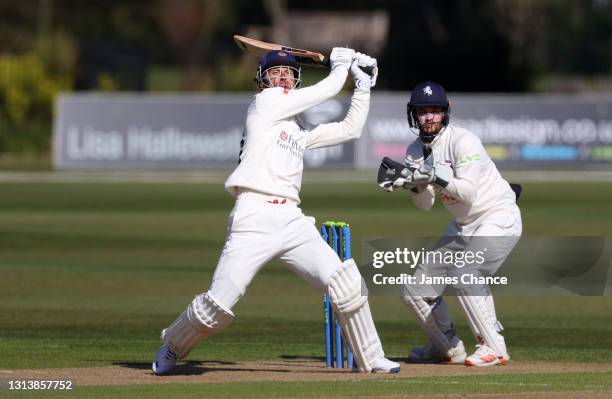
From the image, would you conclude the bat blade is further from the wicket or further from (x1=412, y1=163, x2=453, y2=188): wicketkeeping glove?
the wicket

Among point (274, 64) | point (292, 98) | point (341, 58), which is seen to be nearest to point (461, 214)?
point (341, 58)

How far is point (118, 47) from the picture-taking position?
48969 mm

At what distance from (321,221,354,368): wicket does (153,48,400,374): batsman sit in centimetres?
60

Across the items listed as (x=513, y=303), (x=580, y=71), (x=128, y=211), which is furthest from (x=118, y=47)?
(x=513, y=303)

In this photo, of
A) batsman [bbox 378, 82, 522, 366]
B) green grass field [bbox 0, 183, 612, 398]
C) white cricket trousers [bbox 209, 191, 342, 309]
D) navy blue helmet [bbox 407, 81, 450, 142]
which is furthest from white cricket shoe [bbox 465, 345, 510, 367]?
navy blue helmet [bbox 407, 81, 450, 142]

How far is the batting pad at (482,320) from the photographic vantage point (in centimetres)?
951

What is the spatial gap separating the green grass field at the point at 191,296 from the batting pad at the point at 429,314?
0.57m

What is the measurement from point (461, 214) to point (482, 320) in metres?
0.77

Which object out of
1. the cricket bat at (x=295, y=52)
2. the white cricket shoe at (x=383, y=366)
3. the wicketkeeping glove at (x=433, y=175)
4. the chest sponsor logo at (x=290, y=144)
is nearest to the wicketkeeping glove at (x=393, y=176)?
the wicketkeeping glove at (x=433, y=175)

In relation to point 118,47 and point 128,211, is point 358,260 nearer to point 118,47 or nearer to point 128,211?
point 128,211

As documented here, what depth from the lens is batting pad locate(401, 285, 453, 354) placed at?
970cm

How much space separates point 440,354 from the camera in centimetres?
988

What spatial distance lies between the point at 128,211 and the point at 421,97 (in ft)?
48.3

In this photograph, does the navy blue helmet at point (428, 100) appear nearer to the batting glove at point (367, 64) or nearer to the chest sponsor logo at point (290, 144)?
the batting glove at point (367, 64)
